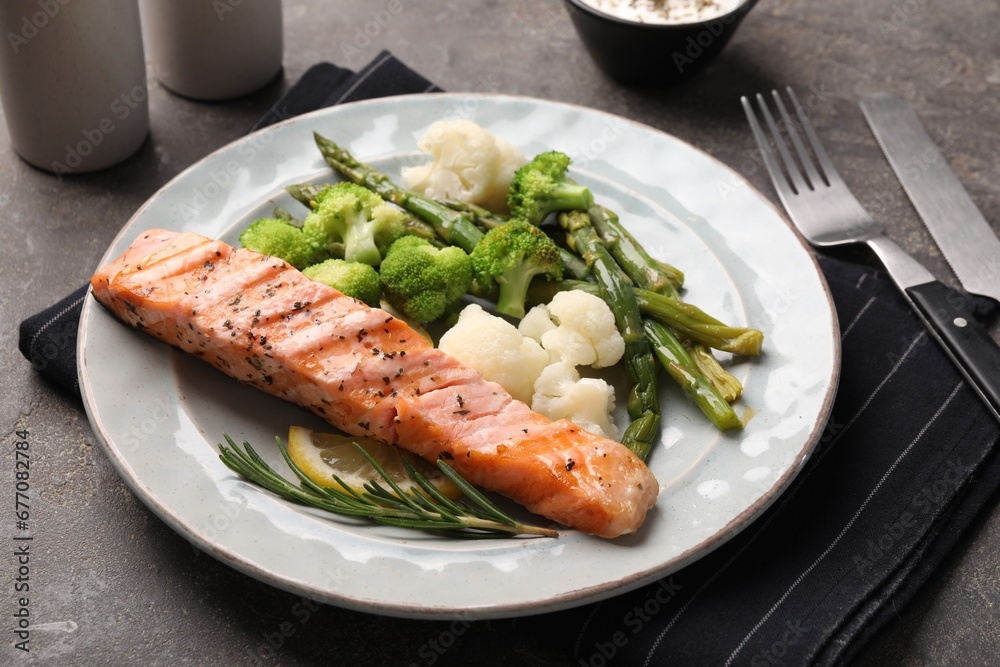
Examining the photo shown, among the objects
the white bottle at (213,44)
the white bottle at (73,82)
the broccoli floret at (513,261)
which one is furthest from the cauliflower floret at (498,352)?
the white bottle at (213,44)

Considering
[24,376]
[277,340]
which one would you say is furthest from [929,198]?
[24,376]

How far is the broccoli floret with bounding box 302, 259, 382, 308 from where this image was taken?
3.89 m

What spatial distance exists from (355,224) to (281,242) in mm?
334

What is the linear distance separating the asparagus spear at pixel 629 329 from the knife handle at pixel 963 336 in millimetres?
1327

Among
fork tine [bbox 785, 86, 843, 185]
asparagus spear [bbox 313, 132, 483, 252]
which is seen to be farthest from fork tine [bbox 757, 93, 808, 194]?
asparagus spear [bbox 313, 132, 483, 252]

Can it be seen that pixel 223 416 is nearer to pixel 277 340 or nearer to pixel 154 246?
pixel 277 340

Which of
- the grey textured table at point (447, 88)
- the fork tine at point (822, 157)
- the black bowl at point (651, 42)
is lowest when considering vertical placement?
the grey textured table at point (447, 88)

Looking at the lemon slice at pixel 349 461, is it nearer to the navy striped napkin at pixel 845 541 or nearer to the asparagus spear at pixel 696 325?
the navy striped napkin at pixel 845 541

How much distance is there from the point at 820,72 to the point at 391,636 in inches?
177

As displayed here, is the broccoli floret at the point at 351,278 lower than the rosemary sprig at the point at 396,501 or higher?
higher

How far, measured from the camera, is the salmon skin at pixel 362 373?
3191 mm

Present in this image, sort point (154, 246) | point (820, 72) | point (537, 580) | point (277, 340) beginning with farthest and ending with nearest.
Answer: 1. point (820, 72)
2. point (154, 246)
3. point (277, 340)
4. point (537, 580)

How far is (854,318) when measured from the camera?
4.22 metres

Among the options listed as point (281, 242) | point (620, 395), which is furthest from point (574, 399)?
point (281, 242)
